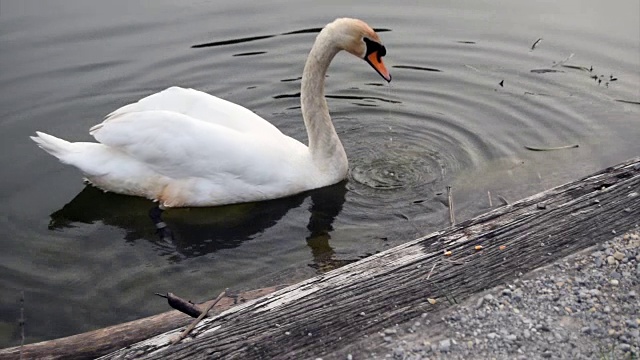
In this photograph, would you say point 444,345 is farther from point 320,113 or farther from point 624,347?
point 320,113

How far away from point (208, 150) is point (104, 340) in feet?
7.97

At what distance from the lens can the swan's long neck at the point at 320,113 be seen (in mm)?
7156

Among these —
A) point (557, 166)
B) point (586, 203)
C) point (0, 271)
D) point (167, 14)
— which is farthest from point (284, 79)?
point (586, 203)

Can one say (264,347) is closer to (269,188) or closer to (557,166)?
(269,188)

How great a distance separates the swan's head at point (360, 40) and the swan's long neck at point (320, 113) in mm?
89

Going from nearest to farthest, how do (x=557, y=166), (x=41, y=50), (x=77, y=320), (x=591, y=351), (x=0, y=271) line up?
(x=591, y=351) < (x=77, y=320) < (x=0, y=271) < (x=557, y=166) < (x=41, y=50)

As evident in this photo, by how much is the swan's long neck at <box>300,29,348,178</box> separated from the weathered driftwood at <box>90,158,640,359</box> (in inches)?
109

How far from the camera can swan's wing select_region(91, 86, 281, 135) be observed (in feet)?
22.7

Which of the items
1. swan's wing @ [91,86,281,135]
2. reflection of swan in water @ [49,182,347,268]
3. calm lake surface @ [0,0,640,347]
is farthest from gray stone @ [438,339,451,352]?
swan's wing @ [91,86,281,135]

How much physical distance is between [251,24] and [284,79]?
65.1 inches

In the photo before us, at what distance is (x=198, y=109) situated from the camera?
6941 millimetres

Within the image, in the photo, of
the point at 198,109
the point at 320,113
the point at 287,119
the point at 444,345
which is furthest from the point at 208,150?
the point at 444,345

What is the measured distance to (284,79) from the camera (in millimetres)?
9227

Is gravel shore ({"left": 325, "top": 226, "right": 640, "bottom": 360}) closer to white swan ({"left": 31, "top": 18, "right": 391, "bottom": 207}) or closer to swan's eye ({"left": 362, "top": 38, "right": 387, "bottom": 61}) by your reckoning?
white swan ({"left": 31, "top": 18, "right": 391, "bottom": 207})
